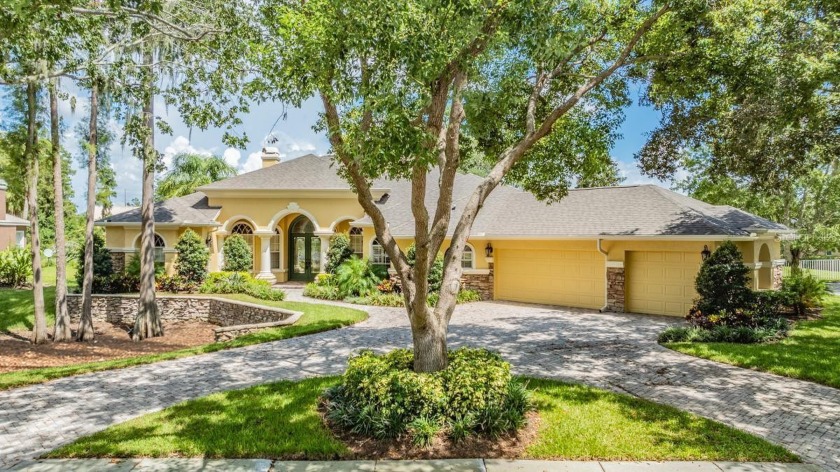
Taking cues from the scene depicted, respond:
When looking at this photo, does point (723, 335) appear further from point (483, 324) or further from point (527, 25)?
point (527, 25)

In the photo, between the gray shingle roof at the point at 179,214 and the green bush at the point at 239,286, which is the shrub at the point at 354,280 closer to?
the green bush at the point at 239,286

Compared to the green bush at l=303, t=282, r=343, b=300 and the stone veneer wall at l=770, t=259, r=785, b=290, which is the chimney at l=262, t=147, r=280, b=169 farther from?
the stone veneer wall at l=770, t=259, r=785, b=290

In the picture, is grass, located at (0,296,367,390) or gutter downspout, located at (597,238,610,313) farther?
gutter downspout, located at (597,238,610,313)

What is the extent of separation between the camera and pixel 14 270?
22.0 meters

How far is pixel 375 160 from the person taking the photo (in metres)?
4.54

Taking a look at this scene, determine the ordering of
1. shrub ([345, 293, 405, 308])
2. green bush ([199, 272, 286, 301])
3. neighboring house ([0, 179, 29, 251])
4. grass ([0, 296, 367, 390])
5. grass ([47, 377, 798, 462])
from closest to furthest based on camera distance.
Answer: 1. grass ([47, 377, 798, 462])
2. grass ([0, 296, 367, 390])
3. shrub ([345, 293, 405, 308])
4. green bush ([199, 272, 286, 301])
5. neighboring house ([0, 179, 29, 251])

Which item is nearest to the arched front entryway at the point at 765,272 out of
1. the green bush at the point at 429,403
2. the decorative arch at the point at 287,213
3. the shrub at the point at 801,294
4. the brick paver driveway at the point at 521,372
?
the shrub at the point at 801,294

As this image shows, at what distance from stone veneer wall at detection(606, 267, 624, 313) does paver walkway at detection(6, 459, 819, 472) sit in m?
10.3

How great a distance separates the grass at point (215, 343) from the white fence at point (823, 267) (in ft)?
88.5

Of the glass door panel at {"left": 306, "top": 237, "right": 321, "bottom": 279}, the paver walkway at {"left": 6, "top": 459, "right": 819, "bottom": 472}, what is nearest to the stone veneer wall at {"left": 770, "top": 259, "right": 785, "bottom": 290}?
the paver walkway at {"left": 6, "top": 459, "right": 819, "bottom": 472}

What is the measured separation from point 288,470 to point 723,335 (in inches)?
379

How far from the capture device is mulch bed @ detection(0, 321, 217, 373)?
1095 centimetres

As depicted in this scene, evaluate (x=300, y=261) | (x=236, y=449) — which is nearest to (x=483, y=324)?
(x=236, y=449)

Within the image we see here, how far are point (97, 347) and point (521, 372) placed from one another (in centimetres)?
1118
